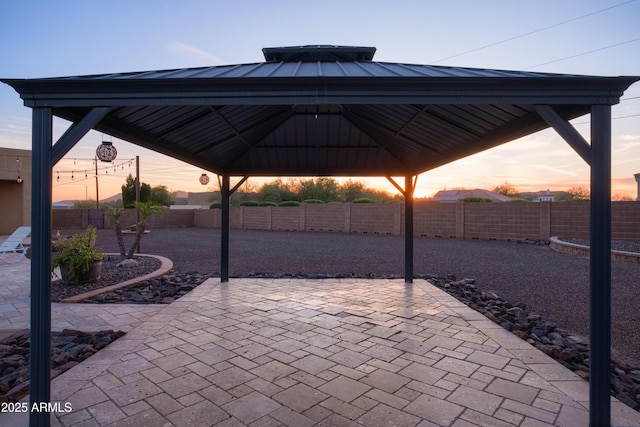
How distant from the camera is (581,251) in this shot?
10789 mm

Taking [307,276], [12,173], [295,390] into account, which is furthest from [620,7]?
[12,173]

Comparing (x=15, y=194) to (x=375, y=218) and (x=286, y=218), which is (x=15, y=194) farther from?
(x=375, y=218)

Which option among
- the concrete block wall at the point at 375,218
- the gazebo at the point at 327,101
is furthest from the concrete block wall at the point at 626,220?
the gazebo at the point at 327,101

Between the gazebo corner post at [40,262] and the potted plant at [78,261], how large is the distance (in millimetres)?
4537

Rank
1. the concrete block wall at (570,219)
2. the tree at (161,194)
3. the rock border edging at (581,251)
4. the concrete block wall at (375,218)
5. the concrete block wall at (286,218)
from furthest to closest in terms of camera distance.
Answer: the tree at (161,194) < the concrete block wall at (286,218) < the concrete block wall at (375,218) < the concrete block wall at (570,219) < the rock border edging at (581,251)

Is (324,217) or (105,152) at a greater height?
(105,152)

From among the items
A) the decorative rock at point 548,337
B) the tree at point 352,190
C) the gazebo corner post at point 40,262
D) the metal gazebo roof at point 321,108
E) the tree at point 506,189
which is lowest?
the decorative rock at point 548,337

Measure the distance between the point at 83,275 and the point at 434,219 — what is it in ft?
49.3

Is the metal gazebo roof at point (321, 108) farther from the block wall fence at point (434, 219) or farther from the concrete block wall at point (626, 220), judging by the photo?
the concrete block wall at point (626, 220)

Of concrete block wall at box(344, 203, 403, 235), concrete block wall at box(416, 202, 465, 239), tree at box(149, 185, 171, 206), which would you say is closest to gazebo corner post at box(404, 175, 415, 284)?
concrete block wall at box(416, 202, 465, 239)

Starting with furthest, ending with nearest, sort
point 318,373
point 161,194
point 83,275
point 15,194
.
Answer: point 161,194 → point 15,194 → point 83,275 → point 318,373

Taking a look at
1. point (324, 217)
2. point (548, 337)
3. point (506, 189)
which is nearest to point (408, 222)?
point (548, 337)

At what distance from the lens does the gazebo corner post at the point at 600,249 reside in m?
2.28

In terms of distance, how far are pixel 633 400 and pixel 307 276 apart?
556 centimetres
